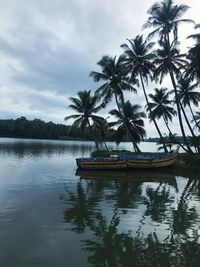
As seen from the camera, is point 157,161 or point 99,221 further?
point 157,161

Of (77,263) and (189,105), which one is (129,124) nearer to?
(189,105)

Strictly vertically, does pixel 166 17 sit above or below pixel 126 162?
above

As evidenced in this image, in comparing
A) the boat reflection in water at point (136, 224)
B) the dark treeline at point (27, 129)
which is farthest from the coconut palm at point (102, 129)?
the dark treeline at point (27, 129)

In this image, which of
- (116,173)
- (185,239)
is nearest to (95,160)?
(116,173)

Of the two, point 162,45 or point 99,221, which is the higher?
point 162,45

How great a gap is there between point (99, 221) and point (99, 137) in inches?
1494

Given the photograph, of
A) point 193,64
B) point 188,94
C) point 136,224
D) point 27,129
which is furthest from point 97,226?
point 27,129

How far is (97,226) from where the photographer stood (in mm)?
11789

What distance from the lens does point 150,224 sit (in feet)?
40.2

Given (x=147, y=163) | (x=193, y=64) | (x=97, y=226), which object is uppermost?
(x=193, y=64)

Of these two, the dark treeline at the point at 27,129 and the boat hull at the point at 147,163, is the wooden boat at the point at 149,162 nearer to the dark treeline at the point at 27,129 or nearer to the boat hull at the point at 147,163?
the boat hull at the point at 147,163

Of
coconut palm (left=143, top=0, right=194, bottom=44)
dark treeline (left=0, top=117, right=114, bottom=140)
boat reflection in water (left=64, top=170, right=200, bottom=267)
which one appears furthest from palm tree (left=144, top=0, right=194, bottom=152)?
dark treeline (left=0, top=117, right=114, bottom=140)

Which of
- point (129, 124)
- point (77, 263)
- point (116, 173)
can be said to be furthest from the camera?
point (129, 124)

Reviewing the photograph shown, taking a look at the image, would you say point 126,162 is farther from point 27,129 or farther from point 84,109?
point 27,129
